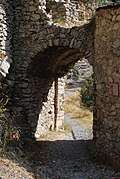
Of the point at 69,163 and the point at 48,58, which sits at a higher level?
the point at 48,58

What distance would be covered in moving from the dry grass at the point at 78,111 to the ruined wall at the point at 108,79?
477cm

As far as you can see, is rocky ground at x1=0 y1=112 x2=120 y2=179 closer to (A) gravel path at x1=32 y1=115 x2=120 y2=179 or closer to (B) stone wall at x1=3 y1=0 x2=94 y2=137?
(A) gravel path at x1=32 y1=115 x2=120 y2=179

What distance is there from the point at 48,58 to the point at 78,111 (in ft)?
19.0

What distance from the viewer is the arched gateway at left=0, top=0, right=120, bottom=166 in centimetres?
722

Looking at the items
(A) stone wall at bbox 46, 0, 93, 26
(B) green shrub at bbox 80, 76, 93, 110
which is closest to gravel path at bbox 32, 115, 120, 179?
(A) stone wall at bbox 46, 0, 93, 26

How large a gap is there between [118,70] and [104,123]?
1284 mm

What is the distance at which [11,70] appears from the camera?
9242 millimetres

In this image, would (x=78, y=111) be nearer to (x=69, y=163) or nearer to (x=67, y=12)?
(x=67, y=12)

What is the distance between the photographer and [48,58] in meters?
9.87

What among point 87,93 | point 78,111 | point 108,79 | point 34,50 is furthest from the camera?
point 87,93

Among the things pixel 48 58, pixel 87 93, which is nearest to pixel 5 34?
pixel 48 58

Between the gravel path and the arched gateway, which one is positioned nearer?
the gravel path

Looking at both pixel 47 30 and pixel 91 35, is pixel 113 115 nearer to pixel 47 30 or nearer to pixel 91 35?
pixel 91 35

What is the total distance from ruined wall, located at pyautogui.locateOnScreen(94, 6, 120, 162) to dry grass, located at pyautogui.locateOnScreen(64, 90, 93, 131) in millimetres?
4766
